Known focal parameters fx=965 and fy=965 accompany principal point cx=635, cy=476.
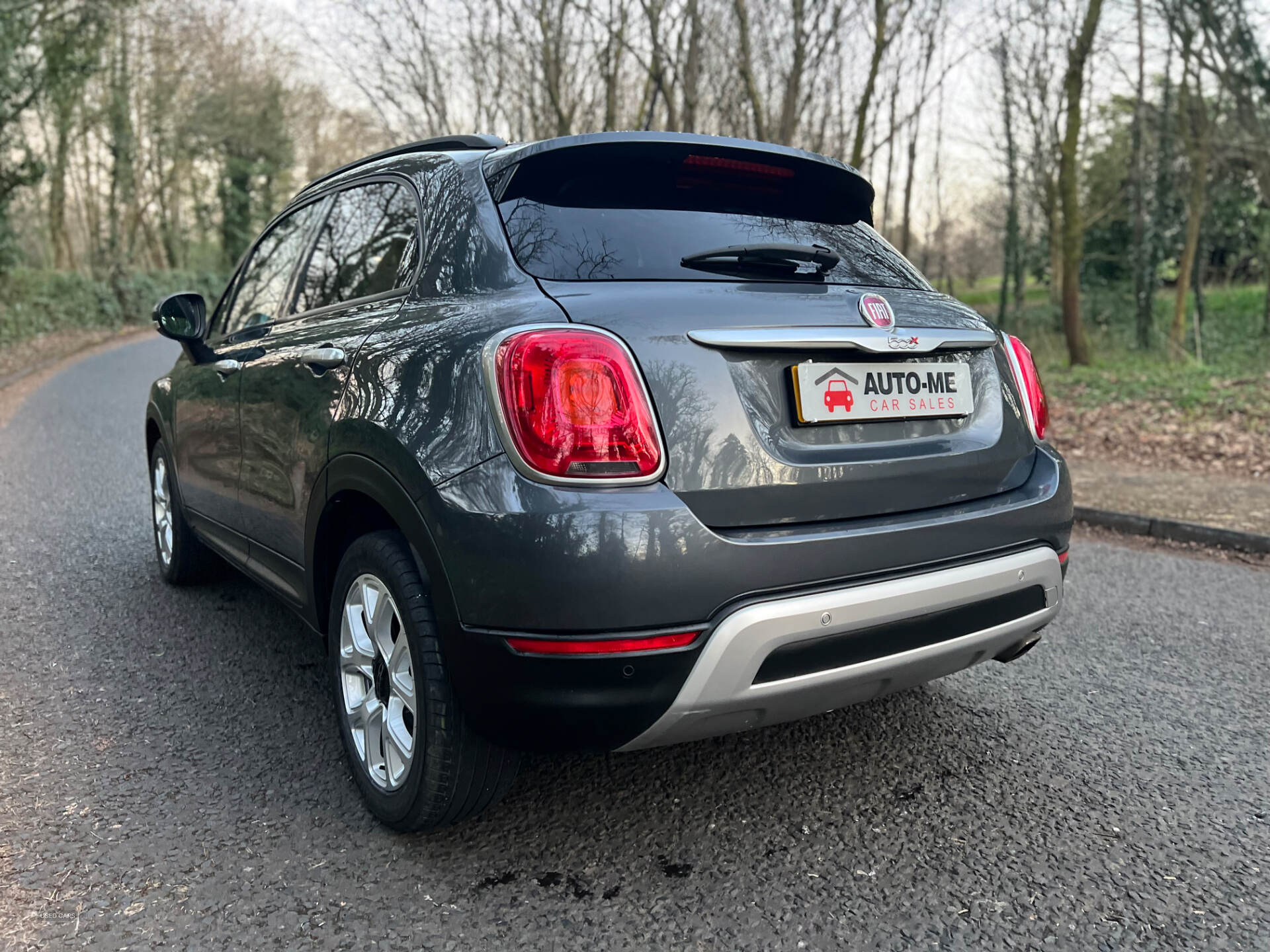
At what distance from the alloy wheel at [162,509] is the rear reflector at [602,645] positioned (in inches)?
122

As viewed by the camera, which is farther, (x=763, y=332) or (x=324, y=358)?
(x=324, y=358)

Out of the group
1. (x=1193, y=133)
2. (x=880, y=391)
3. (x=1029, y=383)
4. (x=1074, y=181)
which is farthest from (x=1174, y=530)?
(x=1193, y=133)

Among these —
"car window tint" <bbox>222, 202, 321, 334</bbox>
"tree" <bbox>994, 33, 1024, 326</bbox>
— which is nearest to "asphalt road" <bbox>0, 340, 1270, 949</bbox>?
"car window tint" <bbox>222, 202, 321, 334</bbox>

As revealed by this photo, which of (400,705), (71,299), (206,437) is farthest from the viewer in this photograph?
(71,299)

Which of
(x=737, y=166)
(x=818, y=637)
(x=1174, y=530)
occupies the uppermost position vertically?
(x=737, y=166)

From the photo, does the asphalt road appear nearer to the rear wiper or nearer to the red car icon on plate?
the red car icon on plate

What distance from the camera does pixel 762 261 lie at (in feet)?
7.82

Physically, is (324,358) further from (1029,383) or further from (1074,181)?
(1074,181)

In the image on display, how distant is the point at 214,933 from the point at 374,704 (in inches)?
25.5

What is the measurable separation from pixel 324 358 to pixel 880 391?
1.53 meters

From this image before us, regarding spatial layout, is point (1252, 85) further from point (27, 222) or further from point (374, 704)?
point (27, 222)

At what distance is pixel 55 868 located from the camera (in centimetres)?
226

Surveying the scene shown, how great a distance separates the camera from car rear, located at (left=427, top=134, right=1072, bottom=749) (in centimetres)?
195

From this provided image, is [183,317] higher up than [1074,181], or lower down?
lower down
